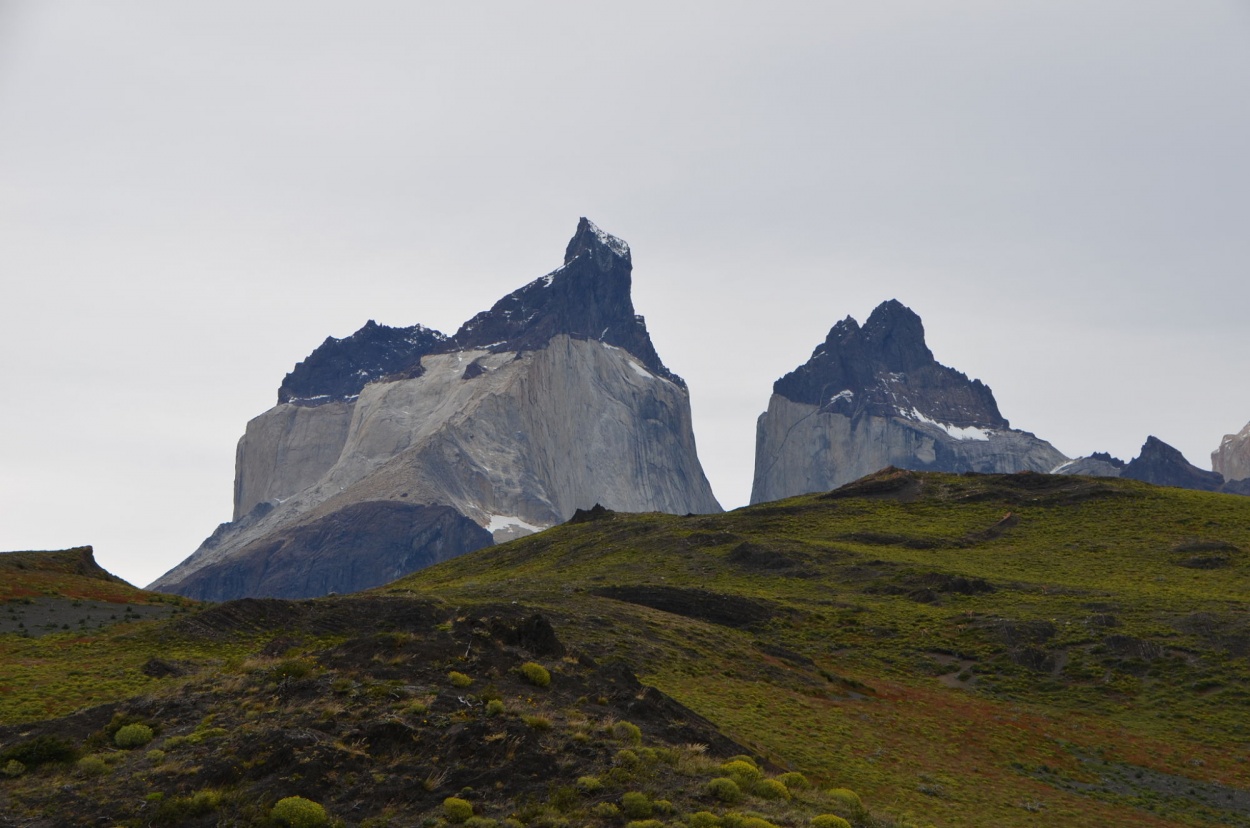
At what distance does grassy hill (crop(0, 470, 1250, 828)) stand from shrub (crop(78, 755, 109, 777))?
0.39 ft

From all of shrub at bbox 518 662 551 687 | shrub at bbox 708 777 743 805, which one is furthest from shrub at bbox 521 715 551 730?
shrub at bbox 708 777 743 805

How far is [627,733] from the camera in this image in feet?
133

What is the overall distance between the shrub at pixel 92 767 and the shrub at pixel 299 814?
6836 mm

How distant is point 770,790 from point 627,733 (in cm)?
555

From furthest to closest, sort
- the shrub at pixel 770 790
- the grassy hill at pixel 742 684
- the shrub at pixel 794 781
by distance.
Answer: the shrub at pixel 794 781
the shrub at pixel 770 790
the grassy hill at pixel 742 684

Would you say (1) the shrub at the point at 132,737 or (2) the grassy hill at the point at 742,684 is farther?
(1) the shrub at the point at 132,737

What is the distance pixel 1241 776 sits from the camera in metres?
56.6

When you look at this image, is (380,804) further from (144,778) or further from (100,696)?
(100,696)

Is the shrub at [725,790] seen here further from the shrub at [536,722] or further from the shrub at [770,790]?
the shrub at [536,722]

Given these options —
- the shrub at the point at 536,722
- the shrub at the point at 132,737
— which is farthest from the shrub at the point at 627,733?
the shrub at the point at 132,737

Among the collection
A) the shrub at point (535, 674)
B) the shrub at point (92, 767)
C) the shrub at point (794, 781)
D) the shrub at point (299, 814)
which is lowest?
the shrub at point (794, 781)

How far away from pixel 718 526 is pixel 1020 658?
53.6 m

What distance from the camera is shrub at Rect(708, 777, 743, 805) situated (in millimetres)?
36656

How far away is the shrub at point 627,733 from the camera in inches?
1590
